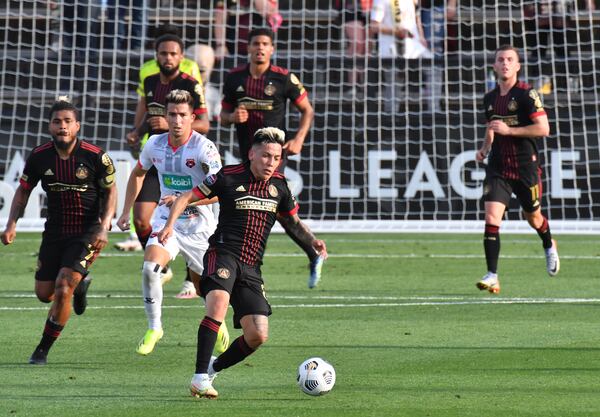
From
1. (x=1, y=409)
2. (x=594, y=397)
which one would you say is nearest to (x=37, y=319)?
(x=1, y=409)

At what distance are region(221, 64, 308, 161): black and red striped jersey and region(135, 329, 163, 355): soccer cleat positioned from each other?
12.4 feet

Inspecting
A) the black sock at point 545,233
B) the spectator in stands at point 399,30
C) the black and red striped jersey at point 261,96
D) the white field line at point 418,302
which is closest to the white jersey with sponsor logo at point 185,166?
the white field line at point 418,302

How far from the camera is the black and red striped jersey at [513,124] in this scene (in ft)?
39.4

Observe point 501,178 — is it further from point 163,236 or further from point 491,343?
point 163,236

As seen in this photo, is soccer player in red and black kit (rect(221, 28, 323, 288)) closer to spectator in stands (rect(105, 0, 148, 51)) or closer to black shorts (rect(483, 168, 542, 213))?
black shorts (rect(483, 168, 542, 213))

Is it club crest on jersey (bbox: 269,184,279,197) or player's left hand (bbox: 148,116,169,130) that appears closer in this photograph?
club crest on jersey (bbox: 269,184,279,197)

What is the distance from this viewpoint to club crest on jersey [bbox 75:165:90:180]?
879 cm

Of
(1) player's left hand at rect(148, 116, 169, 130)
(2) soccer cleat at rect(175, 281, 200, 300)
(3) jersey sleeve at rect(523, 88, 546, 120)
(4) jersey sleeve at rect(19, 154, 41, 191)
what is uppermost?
(3) jersey sleeve at rect(523, 88, 546, 120)

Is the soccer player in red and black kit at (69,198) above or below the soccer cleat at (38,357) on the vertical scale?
above

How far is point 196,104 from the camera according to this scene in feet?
37.0

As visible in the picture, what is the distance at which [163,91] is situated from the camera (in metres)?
11.6

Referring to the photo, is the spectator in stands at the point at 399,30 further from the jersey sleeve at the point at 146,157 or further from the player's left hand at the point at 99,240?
the player's left hand at the point at 99,240

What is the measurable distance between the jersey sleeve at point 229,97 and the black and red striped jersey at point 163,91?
54cm

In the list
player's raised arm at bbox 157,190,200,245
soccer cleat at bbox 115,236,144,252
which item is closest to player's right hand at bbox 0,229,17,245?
player's raised arm at bbox 157,190,200,245
